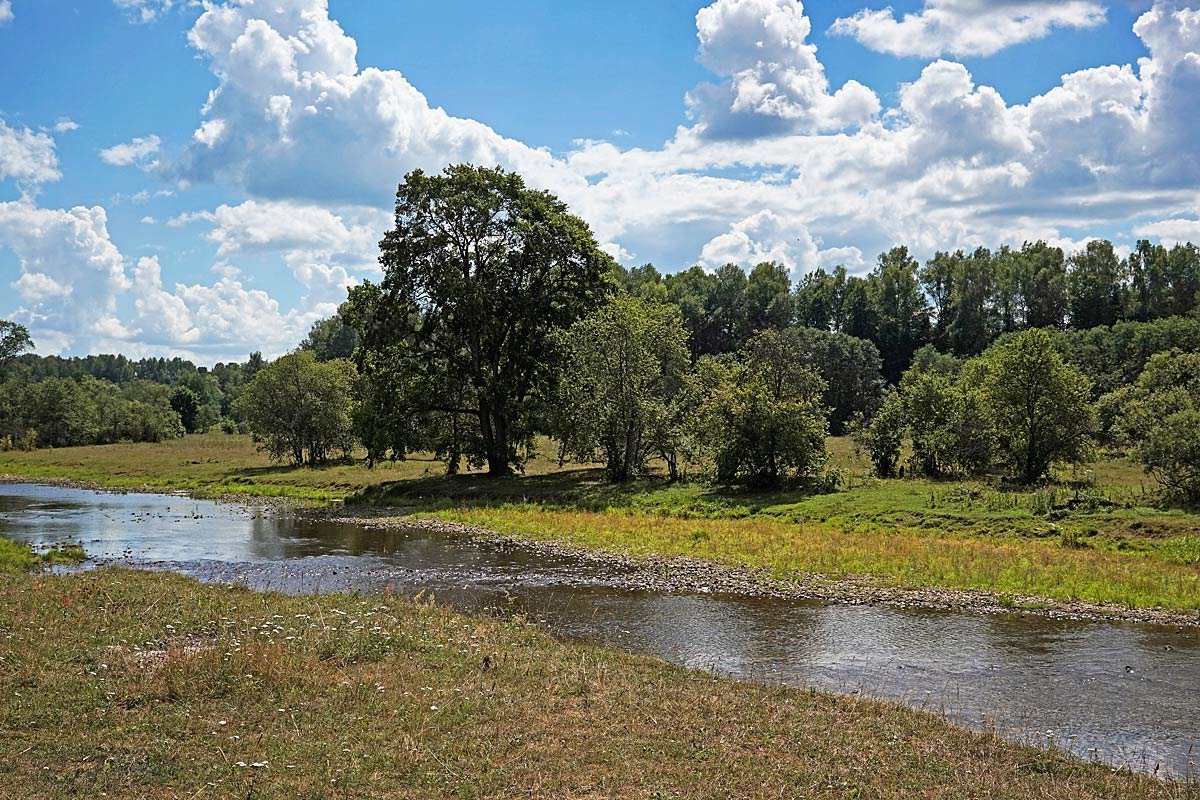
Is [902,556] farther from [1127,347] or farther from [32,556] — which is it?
[1127,347]

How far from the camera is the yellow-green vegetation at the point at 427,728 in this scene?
11.0 meters

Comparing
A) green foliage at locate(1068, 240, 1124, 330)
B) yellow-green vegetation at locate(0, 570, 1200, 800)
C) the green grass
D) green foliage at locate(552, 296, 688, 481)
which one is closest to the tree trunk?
green foliage at locate(552, 296, 688, 481)

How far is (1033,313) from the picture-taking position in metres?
142

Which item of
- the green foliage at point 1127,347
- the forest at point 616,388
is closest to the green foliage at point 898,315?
the green foliage at point 1127,347

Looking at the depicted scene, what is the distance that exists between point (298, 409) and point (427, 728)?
7663 cm

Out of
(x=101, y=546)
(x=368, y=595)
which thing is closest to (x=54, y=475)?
(x=101, y=546)

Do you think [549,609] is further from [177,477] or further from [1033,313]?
[1033,313]

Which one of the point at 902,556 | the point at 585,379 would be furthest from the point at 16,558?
the point at 585,379

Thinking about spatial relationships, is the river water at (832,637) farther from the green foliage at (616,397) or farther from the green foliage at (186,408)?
the green foliage at (186,408)

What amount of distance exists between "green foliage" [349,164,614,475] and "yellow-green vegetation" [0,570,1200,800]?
1548 inches

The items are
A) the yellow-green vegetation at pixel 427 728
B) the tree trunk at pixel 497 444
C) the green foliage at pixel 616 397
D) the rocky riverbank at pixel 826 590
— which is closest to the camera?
the yellow-green vegetation at pixel 427 728

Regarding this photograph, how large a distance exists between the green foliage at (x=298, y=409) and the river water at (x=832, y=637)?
46633 millimetres

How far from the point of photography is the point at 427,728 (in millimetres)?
12766

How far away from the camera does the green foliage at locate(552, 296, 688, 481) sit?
5306cm
